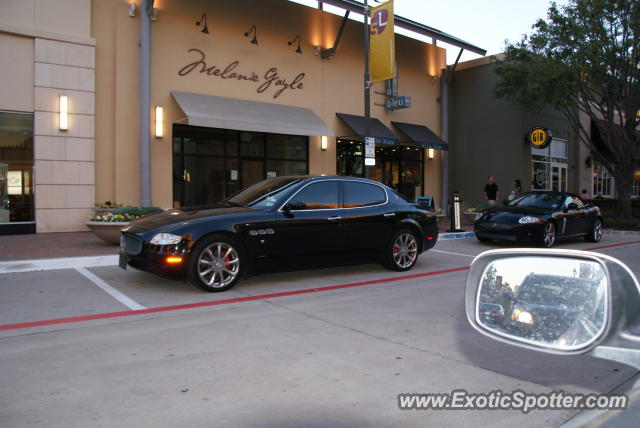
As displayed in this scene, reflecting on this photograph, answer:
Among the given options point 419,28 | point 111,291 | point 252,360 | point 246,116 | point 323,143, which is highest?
point 419,28

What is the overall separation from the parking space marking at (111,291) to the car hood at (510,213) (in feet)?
29.3

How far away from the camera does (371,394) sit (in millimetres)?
3496

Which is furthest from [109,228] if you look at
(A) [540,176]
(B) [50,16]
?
(A) [540,176]

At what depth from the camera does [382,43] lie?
52.6ft

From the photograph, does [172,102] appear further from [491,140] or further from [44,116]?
[491,140]

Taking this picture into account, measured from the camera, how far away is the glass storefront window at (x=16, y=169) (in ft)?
43.1

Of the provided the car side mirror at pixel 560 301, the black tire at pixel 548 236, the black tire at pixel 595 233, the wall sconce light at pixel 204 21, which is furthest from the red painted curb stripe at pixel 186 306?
the wall sconce light at pixel 204 21

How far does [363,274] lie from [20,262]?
18.9ft

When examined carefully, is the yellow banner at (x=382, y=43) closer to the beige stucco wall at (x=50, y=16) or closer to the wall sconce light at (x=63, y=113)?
the beige stucco wall at (x=50, y=16)

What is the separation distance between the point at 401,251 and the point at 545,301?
266 inches

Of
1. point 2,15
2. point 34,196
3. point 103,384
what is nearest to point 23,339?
point 103,384

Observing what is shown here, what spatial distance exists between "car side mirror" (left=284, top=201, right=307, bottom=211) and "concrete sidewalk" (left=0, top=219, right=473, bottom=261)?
444 cm

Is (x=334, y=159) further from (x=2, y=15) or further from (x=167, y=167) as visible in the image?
(x=2, y=15)

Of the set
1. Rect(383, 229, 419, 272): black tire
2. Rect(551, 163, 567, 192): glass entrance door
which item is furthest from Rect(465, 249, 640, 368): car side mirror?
Rect(551, 163, 567, 192): glass entrance door
